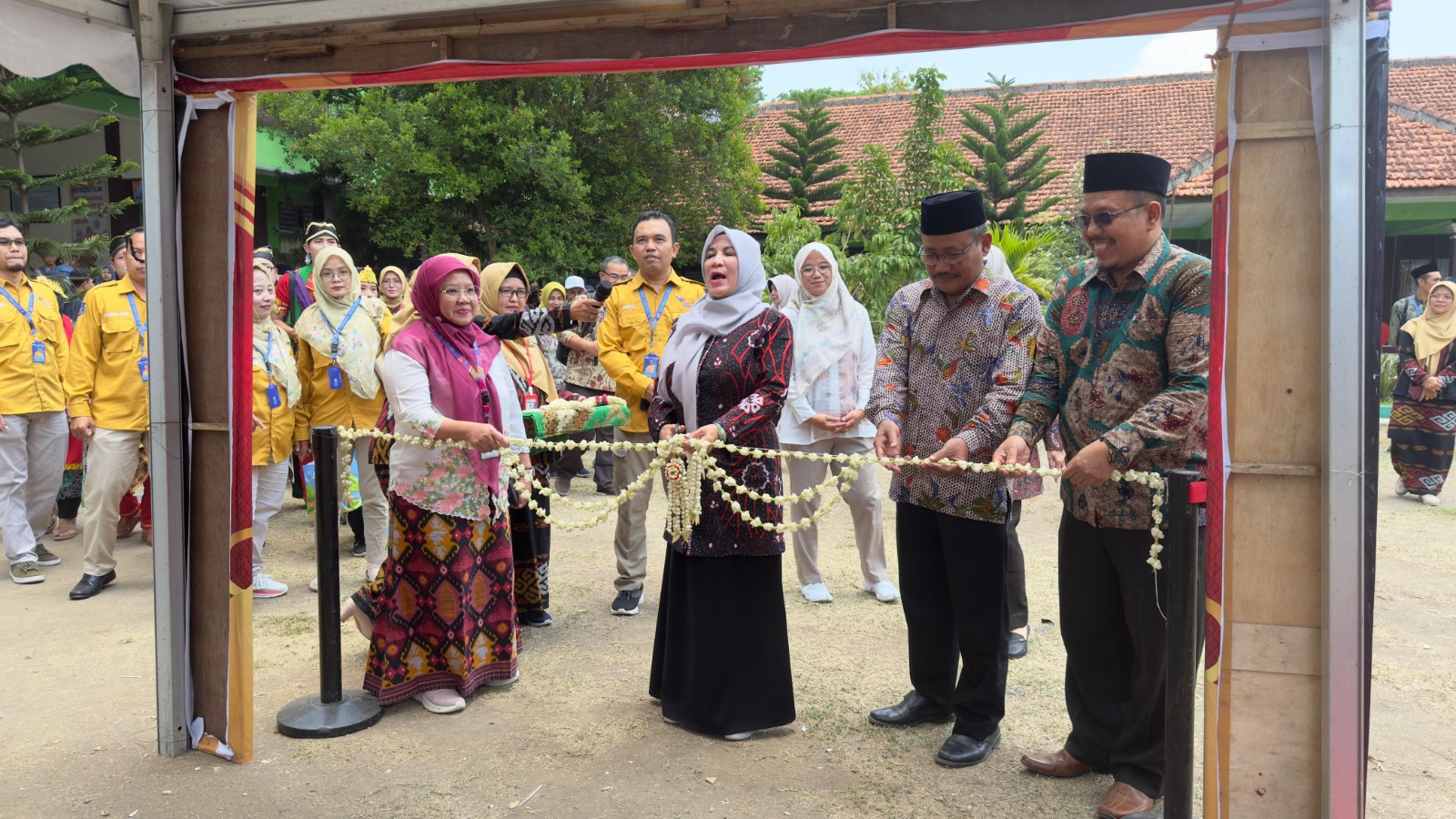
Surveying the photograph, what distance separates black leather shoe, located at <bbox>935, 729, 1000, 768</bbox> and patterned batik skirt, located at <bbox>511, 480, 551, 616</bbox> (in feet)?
7.73

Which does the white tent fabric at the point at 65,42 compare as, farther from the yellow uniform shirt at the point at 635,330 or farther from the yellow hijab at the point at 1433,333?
the yellow hijab at the point at 1433,333

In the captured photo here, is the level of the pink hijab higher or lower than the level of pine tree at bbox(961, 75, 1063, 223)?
lower

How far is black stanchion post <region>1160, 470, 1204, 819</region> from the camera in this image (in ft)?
9.05

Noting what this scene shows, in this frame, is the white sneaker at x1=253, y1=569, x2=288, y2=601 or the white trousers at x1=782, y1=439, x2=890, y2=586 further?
the white sneaker at x1=253, y1=569, x2=288, y2=601

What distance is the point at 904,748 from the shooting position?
12.3ft

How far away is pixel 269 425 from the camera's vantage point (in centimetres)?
582

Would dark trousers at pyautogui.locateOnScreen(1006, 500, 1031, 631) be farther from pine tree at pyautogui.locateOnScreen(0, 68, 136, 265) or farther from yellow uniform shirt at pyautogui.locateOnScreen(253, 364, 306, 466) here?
pine tree at pyautogui.locateOnScreen(0, 68, 136, 265)

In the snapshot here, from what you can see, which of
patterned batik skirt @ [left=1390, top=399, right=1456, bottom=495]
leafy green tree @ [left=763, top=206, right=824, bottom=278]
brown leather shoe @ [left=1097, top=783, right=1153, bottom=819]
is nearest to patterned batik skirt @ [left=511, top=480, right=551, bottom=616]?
brown leather shoe @ [left=1097, top=783, right=1153, bottom=819]

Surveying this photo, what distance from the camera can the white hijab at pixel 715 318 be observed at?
3.89m

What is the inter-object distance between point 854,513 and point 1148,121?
Result: 18254 mm

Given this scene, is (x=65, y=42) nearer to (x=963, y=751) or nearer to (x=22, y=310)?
(x=22, y=310)

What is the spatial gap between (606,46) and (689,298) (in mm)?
2449

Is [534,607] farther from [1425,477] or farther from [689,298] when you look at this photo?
[1425,477]

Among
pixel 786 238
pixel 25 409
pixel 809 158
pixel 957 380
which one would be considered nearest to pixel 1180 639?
pixel 957 380
